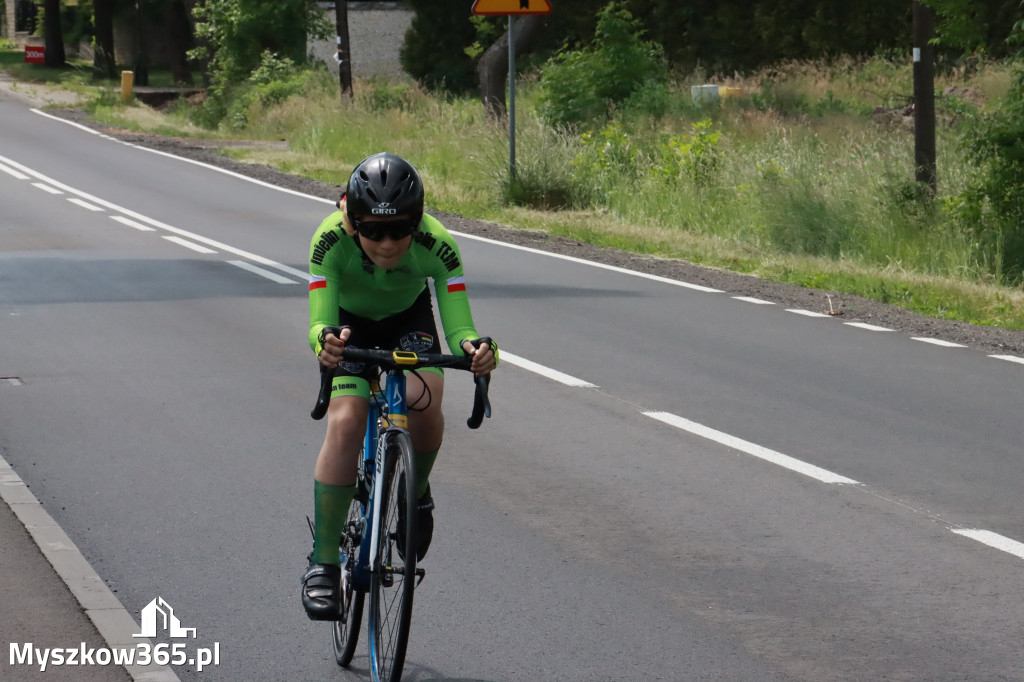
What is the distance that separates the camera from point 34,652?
509 cm

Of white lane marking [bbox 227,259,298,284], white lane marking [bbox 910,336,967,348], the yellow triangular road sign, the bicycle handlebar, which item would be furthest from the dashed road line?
the bicycle handlebar

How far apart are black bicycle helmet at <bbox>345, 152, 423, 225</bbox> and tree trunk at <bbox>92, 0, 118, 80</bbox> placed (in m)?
60.3

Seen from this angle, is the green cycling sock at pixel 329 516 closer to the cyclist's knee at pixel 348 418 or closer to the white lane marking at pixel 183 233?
the cyclist's knee at pixel 348 418

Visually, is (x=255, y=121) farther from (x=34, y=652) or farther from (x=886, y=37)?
(x=34, y=652)

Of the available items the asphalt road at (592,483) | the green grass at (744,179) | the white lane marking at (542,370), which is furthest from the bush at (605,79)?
the white lane marking at (542,370)

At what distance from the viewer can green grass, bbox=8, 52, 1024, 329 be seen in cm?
1664

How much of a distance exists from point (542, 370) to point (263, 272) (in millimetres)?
5659

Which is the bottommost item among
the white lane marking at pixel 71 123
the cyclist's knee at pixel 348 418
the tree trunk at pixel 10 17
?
the cyclist's knee at pixel 348 418

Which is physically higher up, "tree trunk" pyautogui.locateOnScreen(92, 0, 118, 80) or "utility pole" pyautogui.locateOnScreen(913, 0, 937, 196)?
"tree trunk" pyautogui.locateOnScreen(92, 0, 118, 80)

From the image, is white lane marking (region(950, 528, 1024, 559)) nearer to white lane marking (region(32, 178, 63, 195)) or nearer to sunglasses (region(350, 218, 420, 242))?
sunglasses (region(350, 218, 420, 242))

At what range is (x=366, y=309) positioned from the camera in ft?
16.7

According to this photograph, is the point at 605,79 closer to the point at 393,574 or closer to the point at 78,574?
the point at 78,574

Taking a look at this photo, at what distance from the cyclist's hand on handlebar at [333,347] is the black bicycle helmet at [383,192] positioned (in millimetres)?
385

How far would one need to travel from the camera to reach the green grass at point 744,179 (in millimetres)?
16641
